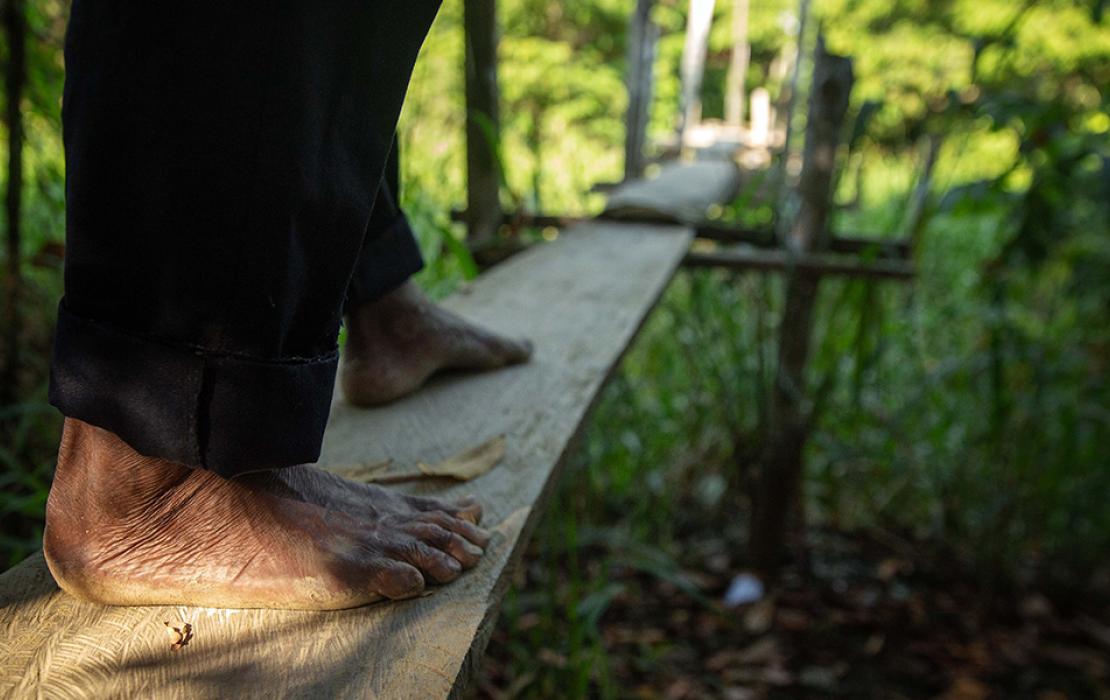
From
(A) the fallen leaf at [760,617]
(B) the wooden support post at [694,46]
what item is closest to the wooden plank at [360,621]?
(A) the fallen leaf at [760,617]

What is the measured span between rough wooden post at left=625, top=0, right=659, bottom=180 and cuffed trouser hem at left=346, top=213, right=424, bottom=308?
11.3ft

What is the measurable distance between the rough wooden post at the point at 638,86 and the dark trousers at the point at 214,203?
398 cm

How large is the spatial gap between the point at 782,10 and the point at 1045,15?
32.0 ft

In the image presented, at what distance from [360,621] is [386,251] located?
64 centimetres

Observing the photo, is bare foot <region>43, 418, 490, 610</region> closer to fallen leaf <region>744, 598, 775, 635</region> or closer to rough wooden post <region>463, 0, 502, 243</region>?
rough wooden post <region>463, 0, 502, 243</region>

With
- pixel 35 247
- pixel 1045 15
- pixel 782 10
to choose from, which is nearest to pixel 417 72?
pixel 35 247

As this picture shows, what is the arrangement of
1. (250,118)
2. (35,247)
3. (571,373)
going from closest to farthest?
(250,118)
(571,373)
(35,247)

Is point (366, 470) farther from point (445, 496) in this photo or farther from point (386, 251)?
point (386, 251)

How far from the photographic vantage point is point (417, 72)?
1979mm

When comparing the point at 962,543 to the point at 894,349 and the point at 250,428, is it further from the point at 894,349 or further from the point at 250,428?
the point at 250,428

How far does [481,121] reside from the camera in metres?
2.10

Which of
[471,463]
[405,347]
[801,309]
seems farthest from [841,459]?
[471,463]

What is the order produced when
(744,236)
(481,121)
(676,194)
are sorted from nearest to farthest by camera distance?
(481,121) → (744,236) → (676,194)

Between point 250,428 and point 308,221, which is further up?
point 308,221
